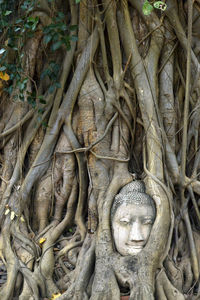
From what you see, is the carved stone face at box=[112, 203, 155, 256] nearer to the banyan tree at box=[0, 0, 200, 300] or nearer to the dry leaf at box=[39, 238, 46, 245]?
the banyan tree at box=[0, 0, 200, 300]

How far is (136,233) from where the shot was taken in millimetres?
3266

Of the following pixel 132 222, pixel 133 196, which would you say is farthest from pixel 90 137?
pixel 132 222

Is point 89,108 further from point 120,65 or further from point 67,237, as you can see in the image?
point 67,237

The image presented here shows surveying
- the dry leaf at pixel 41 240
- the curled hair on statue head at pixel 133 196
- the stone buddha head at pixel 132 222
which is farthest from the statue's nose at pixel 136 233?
the dry leaf at pixel 41 240

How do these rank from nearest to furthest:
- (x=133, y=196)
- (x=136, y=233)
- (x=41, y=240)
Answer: (x=136, y=233)
(x=133, y=196)
(x=41, y=240)

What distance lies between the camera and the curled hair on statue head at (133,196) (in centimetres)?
336

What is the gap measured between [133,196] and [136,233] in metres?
0.28

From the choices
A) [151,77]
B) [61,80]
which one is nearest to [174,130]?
[151,77]

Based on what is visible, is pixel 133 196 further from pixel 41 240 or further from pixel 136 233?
pixel 41 240

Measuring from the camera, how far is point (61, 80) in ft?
12.8

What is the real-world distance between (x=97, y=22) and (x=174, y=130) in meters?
1.10

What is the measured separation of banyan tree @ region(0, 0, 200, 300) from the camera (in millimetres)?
3412

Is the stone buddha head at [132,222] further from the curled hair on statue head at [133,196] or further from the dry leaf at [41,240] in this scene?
the dry leaf at [41,240]

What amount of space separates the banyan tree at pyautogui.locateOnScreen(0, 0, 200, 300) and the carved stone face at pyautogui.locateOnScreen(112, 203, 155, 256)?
0.06m
